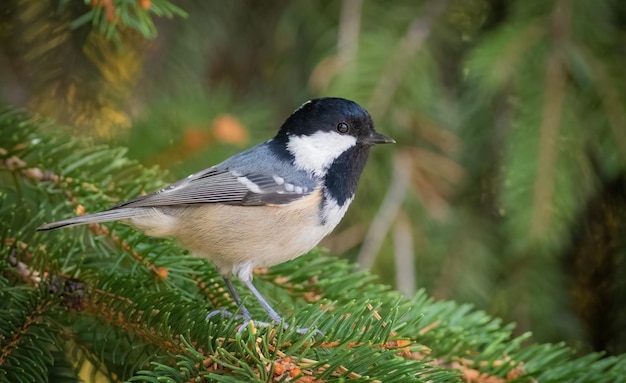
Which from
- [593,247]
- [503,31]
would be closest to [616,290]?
[593,247]

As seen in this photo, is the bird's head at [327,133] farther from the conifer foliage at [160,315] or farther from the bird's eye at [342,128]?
the conifer foliage at [160,315]

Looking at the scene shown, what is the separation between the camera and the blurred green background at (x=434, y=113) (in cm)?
228

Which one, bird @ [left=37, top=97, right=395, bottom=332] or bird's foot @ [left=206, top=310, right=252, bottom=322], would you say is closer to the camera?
bird's foot @ [left=206, top=310, right=252, bottom=322]

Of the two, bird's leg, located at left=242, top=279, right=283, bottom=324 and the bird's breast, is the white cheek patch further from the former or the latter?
bird's leg, located at left=242, top=279, right=283, bottom=324

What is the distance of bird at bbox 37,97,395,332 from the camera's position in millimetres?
1869

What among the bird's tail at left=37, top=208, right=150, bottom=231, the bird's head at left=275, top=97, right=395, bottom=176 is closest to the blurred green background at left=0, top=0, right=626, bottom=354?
the bird's head at left=275, top=97, right=395, bottom=176

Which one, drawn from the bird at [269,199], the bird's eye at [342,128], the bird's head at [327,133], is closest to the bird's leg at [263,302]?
the bird at [269,199]

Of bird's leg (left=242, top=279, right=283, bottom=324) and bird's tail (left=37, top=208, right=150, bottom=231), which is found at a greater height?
bird's tail (left=37, top=208, right=150, bottom=231)

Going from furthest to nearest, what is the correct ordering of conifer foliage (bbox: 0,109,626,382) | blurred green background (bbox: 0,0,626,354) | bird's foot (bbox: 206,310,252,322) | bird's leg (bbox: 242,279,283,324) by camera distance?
blurred green background (bbox: 0,0,626,354) → bird's leg (bbox: 242,279,283,324) → bird's foot (bbox: 206,310,252,322) → conifer foliage (bbox: 0,109,626,382)

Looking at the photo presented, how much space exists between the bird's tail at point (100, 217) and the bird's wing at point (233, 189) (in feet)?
0.50

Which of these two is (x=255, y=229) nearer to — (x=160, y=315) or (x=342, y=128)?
(x=342, y=128)

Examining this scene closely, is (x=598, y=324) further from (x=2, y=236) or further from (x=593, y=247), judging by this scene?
(x=2, y=236)

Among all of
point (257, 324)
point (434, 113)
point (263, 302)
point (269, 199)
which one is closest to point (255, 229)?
point (269, 199)

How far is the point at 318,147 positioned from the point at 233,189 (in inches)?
10.8
